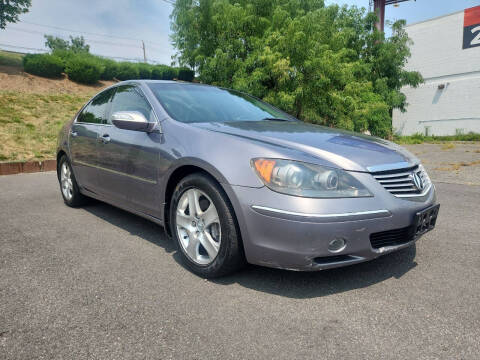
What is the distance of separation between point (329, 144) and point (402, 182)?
0.54 m

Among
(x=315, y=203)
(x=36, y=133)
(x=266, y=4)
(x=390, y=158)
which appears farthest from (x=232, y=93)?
(x=266, y=4)

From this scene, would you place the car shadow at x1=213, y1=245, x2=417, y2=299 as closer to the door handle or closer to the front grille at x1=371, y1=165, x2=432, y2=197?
the front grille at x1=371, y1=165, x2=432, y2=197

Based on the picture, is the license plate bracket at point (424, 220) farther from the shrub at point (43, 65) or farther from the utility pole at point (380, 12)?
the utility pole at point (380, 12)

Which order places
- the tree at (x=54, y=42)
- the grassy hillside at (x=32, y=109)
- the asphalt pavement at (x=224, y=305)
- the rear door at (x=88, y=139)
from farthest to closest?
the tree at (x=54, y=42) < the grassy hillside at (x=32, y=109) < the rear door at (x=88, y=139) < the asphalt pavement at (x=224, y=305)

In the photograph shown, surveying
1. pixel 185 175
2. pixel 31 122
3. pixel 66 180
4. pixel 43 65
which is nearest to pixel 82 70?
pixel 43 65

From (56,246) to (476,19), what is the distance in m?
28.6

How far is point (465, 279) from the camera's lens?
265cm

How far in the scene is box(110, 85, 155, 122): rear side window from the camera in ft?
11.0

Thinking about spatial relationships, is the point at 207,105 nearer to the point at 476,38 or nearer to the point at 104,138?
the point at 104,138

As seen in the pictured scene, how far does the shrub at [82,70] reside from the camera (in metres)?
21.6

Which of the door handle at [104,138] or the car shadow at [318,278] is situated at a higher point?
the door handle at [104,138]

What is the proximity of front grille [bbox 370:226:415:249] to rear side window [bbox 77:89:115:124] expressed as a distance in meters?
2.88

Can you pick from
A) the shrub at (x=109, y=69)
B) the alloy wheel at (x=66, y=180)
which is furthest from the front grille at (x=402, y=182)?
the shrub at (x=109, y=69)

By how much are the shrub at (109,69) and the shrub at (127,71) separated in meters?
0.27
